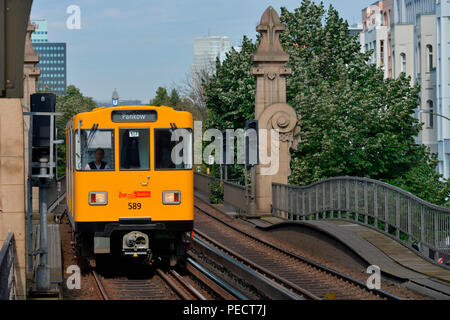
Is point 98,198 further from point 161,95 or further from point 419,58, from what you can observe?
point 161,95

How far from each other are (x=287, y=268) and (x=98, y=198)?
4520 mm

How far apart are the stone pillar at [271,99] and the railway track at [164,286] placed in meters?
11.4

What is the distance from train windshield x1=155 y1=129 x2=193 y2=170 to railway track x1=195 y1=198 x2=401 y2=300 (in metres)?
2.84

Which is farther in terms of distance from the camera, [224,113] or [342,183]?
[224,113]

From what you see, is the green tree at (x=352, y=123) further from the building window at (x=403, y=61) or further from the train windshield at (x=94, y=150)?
the building window at (x=403, y=61)

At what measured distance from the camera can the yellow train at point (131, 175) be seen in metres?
16.0

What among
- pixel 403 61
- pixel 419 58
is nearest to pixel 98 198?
pixel 419 58

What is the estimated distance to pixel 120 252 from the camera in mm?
16641

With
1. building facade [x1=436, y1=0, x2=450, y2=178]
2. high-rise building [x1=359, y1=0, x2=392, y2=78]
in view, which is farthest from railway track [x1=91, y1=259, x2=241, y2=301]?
high-rise building [x1=359, y1=0, x2=392, y2=78]

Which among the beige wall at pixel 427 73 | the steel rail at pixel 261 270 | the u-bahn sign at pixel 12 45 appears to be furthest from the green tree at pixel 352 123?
the u-bahn sign at pixel 12 45

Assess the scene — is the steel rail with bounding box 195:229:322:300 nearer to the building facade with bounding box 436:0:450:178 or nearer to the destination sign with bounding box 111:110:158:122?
the destination sign with bounding box 111:110:158:122
